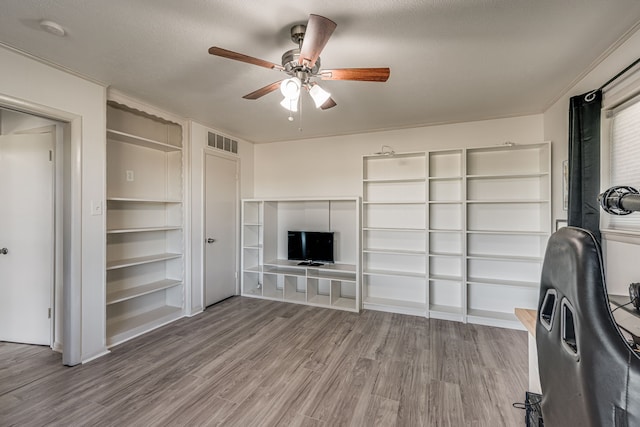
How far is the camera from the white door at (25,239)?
2.78 meters

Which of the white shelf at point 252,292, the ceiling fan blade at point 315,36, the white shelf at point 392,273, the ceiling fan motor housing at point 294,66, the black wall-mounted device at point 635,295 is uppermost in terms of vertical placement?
the ceiling fan motor housing at point 294,66

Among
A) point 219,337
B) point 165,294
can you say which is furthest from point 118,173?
point 219,337

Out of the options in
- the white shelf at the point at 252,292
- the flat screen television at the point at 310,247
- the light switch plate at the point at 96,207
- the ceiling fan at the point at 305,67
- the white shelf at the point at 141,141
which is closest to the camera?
the ceiling fan at the point at 305,67

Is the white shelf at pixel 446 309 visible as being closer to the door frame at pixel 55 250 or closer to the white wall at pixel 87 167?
the white wall at pixel 87 167

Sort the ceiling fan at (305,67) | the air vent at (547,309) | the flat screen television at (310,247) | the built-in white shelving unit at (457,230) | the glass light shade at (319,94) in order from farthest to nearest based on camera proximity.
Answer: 1. the flat screen television at (310,247)
2. the built-in white shelving unit at (457,230)
3. the glass light shade at (319,94)
4. the ceiling fan at (305,67)
5. the air vent at (547,309)

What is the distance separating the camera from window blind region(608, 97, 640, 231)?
186cm

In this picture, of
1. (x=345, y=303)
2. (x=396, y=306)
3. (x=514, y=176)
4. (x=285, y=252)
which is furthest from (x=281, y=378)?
(x=514, y=176)

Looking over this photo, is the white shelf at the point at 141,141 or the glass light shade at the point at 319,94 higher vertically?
the glass light shade at the point at 319,94

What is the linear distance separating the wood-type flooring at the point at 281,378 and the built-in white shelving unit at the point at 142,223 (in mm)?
509

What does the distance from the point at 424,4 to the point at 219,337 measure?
3342 millimetres

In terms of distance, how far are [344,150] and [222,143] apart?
1.82m

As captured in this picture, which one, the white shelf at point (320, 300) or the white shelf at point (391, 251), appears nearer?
the white shelf at point (391, 251)

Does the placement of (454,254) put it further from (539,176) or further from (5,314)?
(5,314)

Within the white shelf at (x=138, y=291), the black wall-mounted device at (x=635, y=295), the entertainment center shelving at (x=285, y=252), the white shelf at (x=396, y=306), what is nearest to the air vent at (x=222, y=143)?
the entertainment center shelving at (x=285, y=252)
